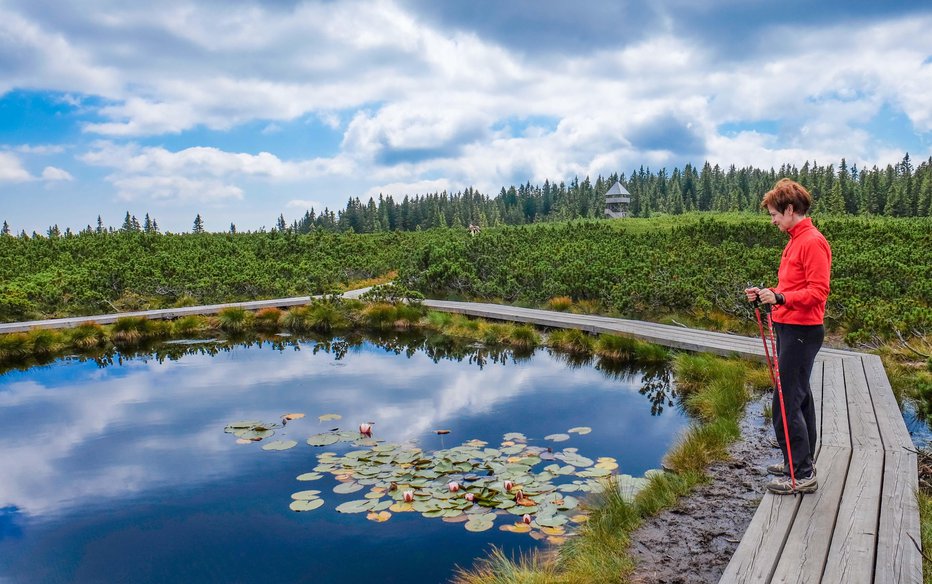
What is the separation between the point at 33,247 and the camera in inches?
949

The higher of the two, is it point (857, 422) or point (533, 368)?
point (857, 422)

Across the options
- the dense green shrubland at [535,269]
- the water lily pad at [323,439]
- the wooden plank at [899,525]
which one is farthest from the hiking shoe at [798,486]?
the dense green shrubland at [535,269]

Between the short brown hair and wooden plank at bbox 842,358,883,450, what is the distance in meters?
2.30

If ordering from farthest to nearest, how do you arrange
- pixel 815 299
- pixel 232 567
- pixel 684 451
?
1. pixel 684 451
2. pixel 232 567
3. pixel 815 299

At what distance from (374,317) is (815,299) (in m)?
13.4

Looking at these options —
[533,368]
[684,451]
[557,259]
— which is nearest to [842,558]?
[684,451]

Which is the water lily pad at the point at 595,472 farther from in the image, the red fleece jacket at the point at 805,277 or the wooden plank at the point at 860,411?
the red fleece jacket at the point at 805,277

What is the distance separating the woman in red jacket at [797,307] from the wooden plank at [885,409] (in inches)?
54.1

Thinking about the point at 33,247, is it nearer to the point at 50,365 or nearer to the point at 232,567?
the point at 50,365

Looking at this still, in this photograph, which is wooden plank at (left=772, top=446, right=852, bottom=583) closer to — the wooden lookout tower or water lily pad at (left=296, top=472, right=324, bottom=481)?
water lily pad at (left=296, top=472, right=324, bottom=481)

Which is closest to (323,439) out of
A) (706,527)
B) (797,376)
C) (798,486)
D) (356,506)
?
(356,506)

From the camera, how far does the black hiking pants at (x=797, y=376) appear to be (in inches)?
157

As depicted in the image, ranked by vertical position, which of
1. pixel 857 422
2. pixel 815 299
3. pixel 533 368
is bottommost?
pixel 533 368

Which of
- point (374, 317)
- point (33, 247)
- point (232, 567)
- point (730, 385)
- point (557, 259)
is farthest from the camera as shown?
point (33, 247)
